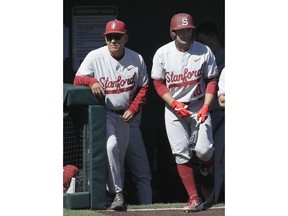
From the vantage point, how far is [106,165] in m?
7.60

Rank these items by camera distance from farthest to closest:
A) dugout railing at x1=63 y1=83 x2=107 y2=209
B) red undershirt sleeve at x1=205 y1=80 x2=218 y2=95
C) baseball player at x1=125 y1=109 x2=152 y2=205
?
baseball player at x1=125 y1=109 x2=152 y2=205 → red undershirt sleeve at x1=205 y1=80 x2=218 y2=95 → dugout railing at x1=63 y1=83 x2=107 y2=209

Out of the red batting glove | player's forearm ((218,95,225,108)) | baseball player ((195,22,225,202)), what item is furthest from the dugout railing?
baseball player ((195,22,225,202))

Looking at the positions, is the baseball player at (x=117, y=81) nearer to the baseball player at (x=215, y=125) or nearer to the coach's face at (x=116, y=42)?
the coach's face at (x=116, y=42)

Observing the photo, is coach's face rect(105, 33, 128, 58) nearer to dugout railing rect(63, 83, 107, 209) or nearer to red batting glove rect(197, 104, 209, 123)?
dugout railing rect(63, 83, 107, 209)

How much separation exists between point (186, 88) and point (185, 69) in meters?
0.14

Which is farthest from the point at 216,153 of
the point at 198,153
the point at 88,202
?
the point at 88,202

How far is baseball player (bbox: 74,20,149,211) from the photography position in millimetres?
7648

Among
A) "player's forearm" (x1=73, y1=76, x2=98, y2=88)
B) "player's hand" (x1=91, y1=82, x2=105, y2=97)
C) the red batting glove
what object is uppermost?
"player's forearm" (x1=73, y1=76, x2=98, y2=88)

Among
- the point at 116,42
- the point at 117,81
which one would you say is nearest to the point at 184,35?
the point at 116,42

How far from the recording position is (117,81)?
25.4ft

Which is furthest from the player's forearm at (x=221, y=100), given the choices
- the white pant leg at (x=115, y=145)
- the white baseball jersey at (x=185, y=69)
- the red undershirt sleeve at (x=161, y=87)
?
the white pant leg at (x=115, y=145)

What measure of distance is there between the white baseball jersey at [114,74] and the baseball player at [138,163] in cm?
43

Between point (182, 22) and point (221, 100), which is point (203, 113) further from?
point (182, 22)

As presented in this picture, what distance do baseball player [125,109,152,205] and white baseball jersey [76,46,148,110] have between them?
427 mm
